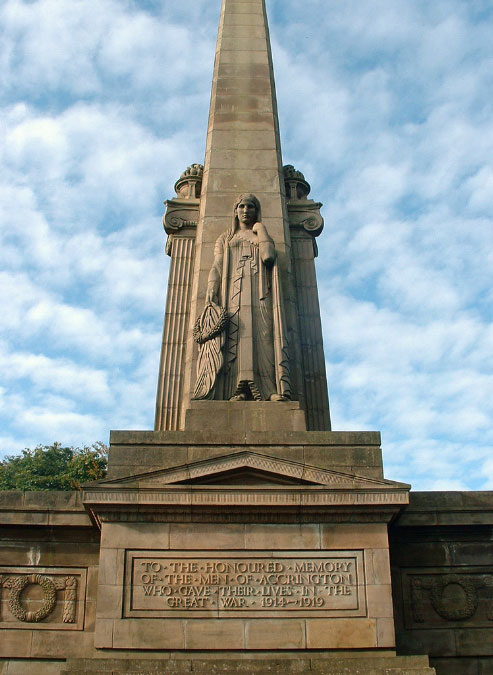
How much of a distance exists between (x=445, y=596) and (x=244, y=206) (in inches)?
347

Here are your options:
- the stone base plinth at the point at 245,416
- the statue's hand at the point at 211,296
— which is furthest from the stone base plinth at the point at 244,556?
the statue's hand at the point at 211,296

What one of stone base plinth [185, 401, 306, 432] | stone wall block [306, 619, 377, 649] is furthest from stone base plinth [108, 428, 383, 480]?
stone wall block [306, 619, 377, 649]

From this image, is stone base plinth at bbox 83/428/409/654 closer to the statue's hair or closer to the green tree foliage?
the statue's hair

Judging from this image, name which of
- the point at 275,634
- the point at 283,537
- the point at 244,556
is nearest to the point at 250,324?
the point at 283,537

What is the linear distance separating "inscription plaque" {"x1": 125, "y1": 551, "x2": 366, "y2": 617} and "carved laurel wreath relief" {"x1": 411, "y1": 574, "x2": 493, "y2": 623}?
196cm

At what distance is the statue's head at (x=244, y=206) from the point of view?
59.1ft

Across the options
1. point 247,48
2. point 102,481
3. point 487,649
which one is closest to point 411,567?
point 487,649

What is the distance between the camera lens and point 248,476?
1362 centimetres

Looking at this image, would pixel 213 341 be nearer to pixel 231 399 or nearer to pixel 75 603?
pixel 231 399

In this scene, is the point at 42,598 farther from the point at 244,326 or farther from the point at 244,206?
the point at 244,206

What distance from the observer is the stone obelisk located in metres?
17.5

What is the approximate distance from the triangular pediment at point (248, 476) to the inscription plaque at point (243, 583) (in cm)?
108

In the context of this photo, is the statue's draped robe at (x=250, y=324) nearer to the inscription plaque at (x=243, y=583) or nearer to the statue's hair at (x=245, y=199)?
the statue's hair at (x=245, y=199)

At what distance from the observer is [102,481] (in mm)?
13398
